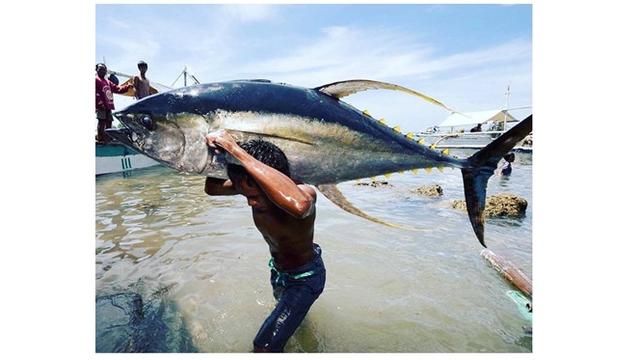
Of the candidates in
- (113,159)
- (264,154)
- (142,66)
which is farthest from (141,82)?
(264,154)

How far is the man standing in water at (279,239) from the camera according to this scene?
215cm

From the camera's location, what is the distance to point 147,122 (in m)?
2.15

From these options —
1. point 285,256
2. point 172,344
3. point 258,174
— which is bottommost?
point 172,344

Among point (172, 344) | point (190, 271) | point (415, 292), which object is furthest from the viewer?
point (190, 271)

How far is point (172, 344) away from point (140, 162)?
36.0 feet

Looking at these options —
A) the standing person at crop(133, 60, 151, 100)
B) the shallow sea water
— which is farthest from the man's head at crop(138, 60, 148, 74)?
the shallow sea water

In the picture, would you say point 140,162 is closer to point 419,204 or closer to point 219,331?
point 419,204

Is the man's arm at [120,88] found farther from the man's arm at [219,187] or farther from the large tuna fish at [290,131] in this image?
the large tuna fish at [290,131]

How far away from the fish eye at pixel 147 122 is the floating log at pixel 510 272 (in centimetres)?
382

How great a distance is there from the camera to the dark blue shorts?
2.46 metres

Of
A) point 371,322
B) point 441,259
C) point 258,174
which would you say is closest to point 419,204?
point 441,259

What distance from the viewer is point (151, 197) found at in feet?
26.9

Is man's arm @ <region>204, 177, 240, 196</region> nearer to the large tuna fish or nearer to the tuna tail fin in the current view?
the large tuna fish

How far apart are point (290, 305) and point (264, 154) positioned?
1.07m
